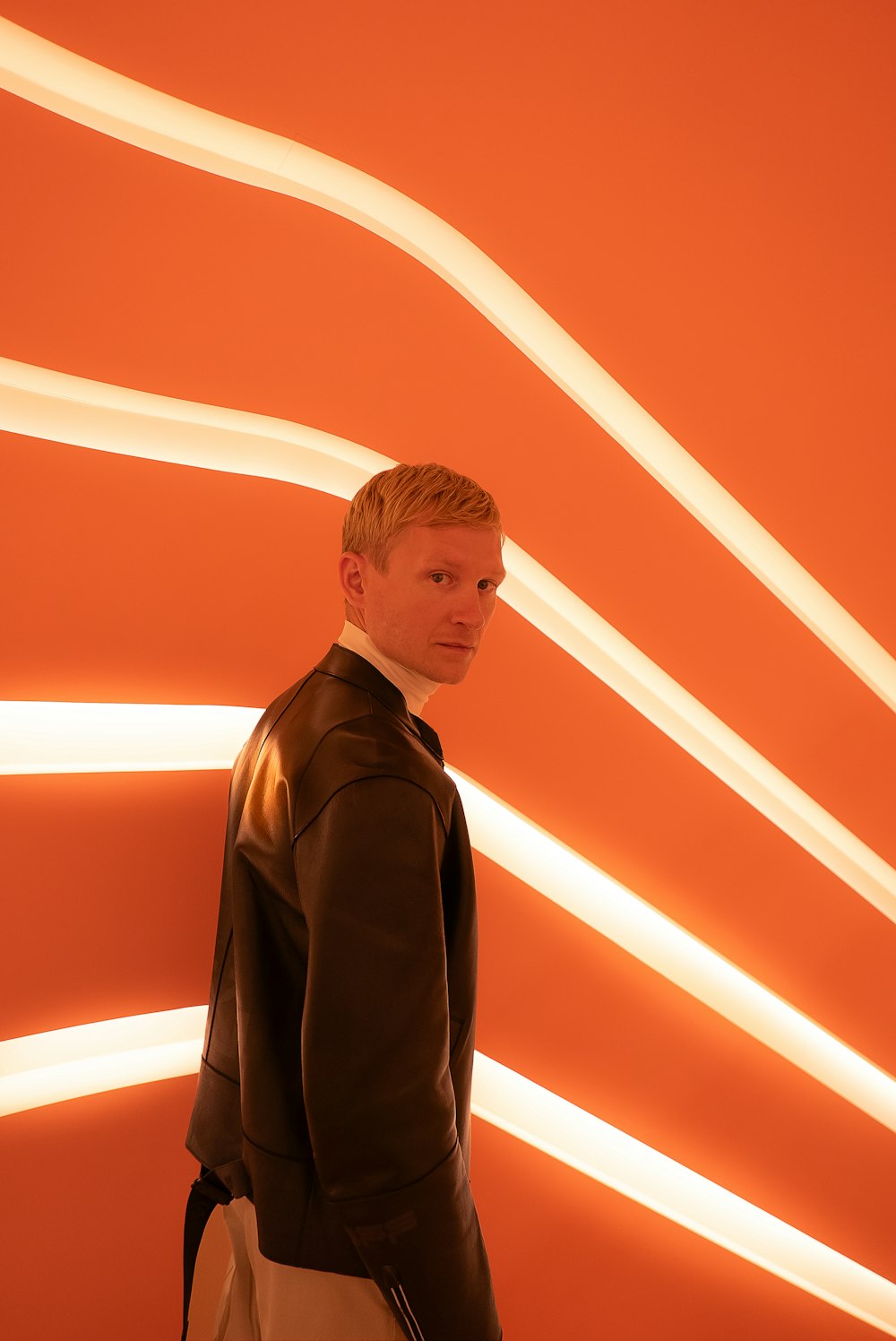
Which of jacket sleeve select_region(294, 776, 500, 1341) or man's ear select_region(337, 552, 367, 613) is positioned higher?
man's ear select_region(337, 552, 367, 613)

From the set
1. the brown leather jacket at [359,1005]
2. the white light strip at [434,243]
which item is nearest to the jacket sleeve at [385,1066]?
the brown leather jacket at [359,1005]

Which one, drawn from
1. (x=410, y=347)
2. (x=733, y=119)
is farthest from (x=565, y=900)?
(x=733, y=119)

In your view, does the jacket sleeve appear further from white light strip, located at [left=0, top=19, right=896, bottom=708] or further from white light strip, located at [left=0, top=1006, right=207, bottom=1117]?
white light strip, located at [left=0, top=19, right=896, bottom=708]

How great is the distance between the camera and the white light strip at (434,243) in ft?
4.22

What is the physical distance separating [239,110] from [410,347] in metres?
0.42

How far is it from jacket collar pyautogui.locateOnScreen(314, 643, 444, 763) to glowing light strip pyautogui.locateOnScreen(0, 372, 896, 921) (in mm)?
479

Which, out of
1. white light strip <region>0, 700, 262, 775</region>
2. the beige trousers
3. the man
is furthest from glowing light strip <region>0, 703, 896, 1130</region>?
the beige trousers

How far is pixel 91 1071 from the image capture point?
1354 millimetres

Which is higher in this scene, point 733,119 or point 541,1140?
point 733,119

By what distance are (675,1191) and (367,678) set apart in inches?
57.8

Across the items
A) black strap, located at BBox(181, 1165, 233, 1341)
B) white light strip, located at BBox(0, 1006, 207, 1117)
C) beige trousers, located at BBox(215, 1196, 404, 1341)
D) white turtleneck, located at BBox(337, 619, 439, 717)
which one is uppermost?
white turtleneck, located at BBox(337, 619, 439, 717)

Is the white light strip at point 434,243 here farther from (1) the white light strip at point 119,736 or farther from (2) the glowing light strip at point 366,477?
(1) the white light strip at point 119,736

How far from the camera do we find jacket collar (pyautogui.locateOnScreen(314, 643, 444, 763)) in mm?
1077

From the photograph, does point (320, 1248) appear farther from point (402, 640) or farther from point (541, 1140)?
point (541, 1140)
